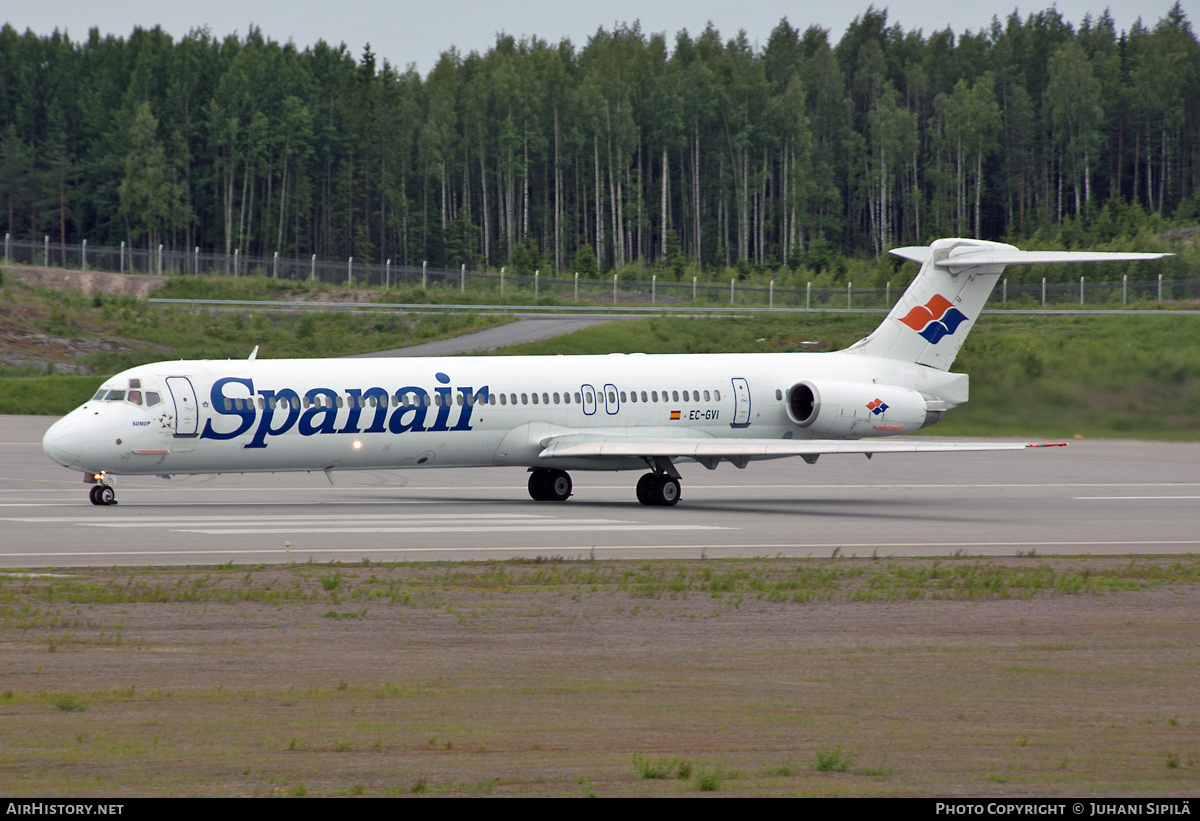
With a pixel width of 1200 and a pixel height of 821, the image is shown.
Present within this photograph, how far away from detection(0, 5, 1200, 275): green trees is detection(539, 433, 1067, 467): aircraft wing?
83.2 m

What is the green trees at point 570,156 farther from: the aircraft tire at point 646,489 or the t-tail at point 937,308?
the aircraft tire at point 646,489

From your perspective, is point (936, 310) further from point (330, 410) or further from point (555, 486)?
point (330, 410)

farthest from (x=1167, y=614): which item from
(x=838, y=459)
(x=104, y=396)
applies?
(x=838, y=459)

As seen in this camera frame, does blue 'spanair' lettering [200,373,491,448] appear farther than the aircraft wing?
No

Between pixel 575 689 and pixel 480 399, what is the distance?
1784 centimetres

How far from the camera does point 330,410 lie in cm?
2745

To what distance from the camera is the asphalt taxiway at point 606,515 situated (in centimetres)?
2117

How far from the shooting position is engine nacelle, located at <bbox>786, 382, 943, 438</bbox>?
104 feet

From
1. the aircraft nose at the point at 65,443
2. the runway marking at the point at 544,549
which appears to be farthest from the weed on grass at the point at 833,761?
the aircraft nose at the point at 65,443

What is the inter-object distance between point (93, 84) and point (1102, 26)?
96480 mm

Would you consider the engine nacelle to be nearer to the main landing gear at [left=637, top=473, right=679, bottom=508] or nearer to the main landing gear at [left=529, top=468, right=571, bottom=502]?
the main landing gear at [left=637, top=473, right=679, bottom=508]

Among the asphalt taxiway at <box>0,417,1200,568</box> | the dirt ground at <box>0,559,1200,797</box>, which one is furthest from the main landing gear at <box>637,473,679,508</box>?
the dirt ground at <box>0,559,1200,797</box>

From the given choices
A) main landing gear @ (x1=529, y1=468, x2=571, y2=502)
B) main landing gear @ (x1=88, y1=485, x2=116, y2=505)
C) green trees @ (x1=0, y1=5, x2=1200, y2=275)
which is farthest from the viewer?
green trees @ (x1=0, y1=5, x2=1200, y2=275)

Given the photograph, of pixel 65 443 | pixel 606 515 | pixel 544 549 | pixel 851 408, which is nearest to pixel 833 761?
pixel 544 549
